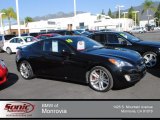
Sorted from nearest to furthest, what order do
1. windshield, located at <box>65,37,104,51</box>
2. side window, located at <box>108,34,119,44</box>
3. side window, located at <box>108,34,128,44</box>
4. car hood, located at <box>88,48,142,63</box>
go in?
car hood, located at <box>88,48,142,63</box>
windshield, located at <box>65,37,104,51</box>
side window, located at <box>108,34,128,44</box>
side window, located at <box>108,34,119,44</box>

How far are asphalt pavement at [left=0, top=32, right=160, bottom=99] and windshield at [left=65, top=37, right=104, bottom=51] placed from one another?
109cm

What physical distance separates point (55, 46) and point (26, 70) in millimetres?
1609

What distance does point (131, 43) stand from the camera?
9664 millimetres

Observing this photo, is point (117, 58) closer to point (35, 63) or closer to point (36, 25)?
point (35, 63)

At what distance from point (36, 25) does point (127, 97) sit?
77646mm

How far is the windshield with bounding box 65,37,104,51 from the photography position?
7213 millimetres

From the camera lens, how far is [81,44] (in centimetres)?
734

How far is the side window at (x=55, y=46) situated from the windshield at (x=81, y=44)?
0.19 meters

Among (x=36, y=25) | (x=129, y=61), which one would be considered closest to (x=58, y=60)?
(x=129, y=61)

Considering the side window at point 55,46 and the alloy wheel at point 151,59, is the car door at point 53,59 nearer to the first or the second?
the side window at point 55,46

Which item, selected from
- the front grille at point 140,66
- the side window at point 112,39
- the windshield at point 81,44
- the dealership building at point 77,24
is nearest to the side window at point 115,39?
the side window at point 112,39

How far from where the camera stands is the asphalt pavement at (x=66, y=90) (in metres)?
6.20

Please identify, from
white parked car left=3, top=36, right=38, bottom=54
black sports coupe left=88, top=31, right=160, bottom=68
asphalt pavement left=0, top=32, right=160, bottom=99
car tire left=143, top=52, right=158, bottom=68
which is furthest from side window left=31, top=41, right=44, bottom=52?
white parked car left=3, top=36, right=38, bottom=54

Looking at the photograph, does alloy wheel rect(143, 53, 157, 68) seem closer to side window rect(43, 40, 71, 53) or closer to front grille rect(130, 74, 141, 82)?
front grille rect(130, 74, 141, 82)
